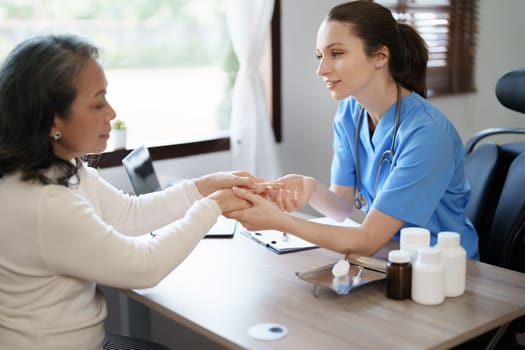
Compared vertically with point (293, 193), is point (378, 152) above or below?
above

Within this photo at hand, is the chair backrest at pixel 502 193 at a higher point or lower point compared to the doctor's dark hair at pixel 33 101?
lower

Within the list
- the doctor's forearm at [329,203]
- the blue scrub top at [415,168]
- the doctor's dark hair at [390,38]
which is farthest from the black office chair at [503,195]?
the doctor's forearm at [329,203]

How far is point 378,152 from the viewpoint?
2020mm

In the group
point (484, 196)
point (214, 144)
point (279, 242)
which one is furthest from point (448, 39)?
point (279, 242)

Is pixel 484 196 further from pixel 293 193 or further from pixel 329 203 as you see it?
pixel 293 193

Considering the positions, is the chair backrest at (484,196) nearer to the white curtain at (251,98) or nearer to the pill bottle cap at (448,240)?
the pill bottle cap at (448,240)

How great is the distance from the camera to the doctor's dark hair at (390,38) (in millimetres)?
1974

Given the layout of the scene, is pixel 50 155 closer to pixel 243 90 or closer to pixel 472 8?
pixel 243 90

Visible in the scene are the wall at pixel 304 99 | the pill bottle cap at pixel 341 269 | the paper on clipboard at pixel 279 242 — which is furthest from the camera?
the wall at pixel 304 99

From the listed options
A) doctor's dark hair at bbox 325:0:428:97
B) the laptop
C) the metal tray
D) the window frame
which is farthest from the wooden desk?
the window frame

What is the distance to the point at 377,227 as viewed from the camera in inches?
70.9

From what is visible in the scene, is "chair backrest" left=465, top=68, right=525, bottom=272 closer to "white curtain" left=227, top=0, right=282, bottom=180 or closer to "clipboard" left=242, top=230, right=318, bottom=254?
"clipboard" left=242, top=230, right=318, bottom=254

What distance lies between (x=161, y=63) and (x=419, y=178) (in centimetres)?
144

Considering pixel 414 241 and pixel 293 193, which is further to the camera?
pixel 293 193
